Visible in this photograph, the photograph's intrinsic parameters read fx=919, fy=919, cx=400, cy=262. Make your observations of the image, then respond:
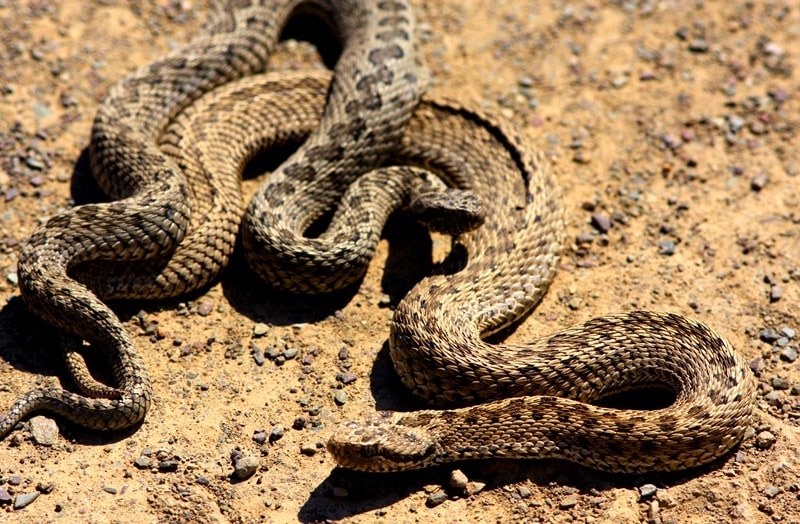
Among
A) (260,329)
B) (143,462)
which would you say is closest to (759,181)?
(260,329)

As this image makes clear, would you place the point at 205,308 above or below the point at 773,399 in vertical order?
below

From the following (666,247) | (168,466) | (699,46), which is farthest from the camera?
(699,46)

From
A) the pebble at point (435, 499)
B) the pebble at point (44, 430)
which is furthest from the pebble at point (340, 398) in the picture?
the pebble at point (44, 430)

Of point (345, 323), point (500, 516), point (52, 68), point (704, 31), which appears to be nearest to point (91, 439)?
point (345, 323)

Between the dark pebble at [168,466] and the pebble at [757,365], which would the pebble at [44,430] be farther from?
the pebble at [757,365]

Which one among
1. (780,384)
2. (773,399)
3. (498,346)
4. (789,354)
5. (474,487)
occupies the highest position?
(789,354)

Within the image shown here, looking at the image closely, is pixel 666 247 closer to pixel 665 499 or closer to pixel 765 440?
pixel 765 440

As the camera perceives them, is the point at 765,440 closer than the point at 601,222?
Yes

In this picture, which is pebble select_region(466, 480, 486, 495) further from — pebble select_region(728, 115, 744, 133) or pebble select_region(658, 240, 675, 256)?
pebble select_region(728, 115, 744, 133)

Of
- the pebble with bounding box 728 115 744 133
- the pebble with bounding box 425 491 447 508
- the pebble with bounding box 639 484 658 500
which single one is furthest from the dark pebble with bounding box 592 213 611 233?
the pebble with bounding box 425 491 447 508
